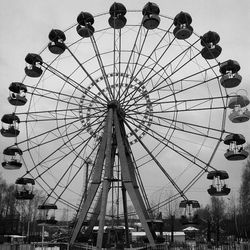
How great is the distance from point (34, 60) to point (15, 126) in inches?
184

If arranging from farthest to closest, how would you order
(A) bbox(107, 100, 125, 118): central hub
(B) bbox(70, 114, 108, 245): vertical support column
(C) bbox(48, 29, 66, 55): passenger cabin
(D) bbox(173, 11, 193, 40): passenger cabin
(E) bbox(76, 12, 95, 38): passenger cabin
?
(E) bbox(76, 12, 95, 38): passenger cabin < (C) bbox(48, 29, 66, 55): passenger cabin < (A) bbox(107, 100, 125, 118): central hub < (D) bbox(173, 11, 193, 40): passenger cabin < (B) bbox(70, 114, 108, 245): vertical support column

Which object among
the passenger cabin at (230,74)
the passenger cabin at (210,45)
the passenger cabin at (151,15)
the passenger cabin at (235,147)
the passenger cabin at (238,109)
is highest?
the passenger cabin at (151,15)

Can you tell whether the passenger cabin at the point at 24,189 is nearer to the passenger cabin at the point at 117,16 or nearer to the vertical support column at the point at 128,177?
the vertical support column at the point at 128,177

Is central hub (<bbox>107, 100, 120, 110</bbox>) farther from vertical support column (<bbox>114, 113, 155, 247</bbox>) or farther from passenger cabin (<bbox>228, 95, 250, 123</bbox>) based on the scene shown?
passenger cabin (<bbox>228, 95, 250, 123</bbox>)

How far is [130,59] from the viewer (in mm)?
25203

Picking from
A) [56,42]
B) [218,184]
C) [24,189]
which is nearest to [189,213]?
[218,184]

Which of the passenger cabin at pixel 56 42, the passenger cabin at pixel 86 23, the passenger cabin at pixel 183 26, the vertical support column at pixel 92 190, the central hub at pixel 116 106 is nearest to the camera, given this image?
the vertical support column at pixel 92 190

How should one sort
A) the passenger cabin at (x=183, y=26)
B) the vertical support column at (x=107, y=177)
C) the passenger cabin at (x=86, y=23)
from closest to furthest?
the vertical support column at (x=107, y=177), the passenger cabin at (x=183, y=26), the passenger cabin at (x=86, y=23)

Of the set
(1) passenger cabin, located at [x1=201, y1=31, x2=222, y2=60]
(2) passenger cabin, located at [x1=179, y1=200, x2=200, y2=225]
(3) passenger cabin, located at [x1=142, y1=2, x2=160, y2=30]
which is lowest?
(2) passenger cabin, located at [x1=179, y1=200, x2=200, y2=225]

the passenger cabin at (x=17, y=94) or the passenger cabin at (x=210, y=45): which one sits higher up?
the passenger cabin at (x=210, y=45)

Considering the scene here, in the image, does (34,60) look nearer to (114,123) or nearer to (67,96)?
(67,96)

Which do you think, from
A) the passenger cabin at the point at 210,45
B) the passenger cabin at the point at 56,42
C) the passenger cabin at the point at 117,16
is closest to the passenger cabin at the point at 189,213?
the passenger cabin at the point at 210,45

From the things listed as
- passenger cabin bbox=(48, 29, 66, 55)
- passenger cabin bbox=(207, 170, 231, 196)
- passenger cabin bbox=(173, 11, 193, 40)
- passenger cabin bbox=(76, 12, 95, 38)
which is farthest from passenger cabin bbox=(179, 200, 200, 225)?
passenger cabin bbox=(48, 29, 66, 55)

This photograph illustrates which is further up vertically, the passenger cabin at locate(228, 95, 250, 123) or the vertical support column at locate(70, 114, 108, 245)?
the passenger cabin at locate(228, 95, 250, 123)
